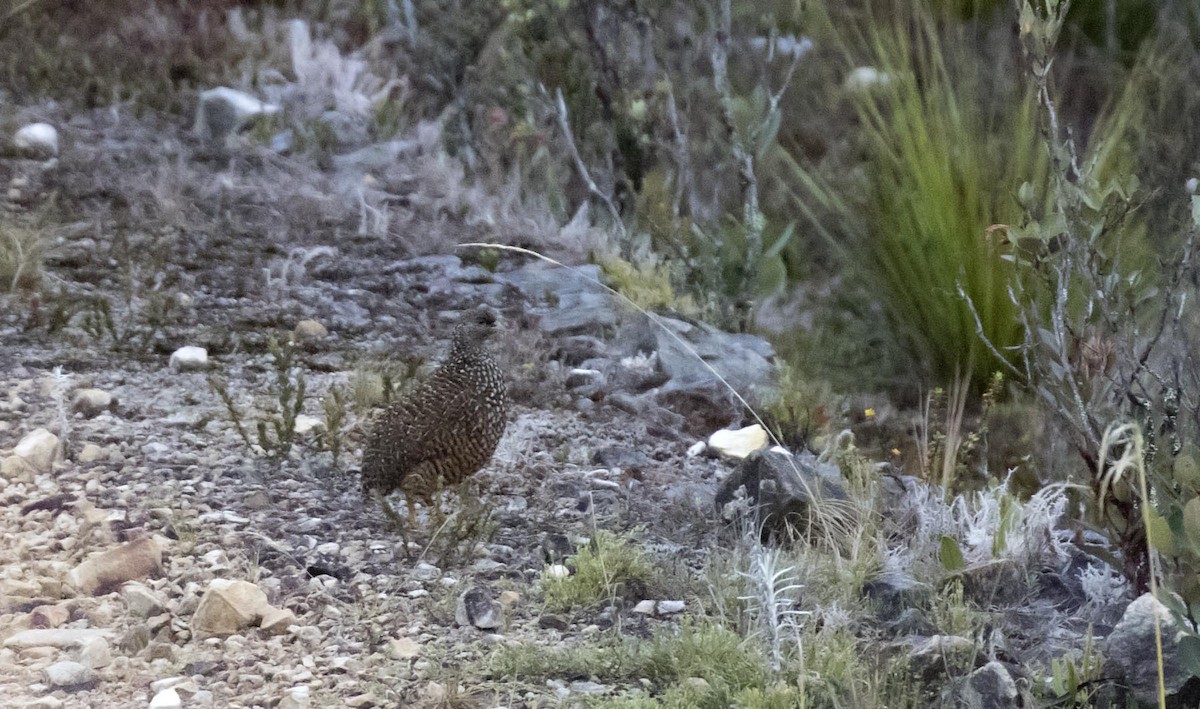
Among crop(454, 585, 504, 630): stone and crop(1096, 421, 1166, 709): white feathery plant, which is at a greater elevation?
crop(1096, 421, 1166, 709): white feathery plant

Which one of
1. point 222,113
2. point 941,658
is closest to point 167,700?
point 941,658

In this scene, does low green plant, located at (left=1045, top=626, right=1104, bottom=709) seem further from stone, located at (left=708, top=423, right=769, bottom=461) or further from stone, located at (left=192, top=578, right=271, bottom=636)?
stone, located at (left=192, top=578, right=271, bottom=636)

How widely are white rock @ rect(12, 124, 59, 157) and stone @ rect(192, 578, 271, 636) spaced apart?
151 inches

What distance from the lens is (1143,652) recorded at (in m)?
2.60

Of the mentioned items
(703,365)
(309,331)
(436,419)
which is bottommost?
(703,365)

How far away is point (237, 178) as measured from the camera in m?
5.99

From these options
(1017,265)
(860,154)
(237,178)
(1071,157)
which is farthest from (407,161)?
(1071,157)

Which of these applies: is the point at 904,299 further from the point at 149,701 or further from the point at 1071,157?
the point at 149,701

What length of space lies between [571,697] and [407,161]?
414 centimetres

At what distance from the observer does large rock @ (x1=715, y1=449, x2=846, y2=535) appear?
333 centimetres

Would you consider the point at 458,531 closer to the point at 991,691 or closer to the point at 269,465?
the point at 269,465

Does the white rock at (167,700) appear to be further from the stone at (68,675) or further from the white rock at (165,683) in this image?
the stone at (68,675)

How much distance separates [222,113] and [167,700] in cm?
461

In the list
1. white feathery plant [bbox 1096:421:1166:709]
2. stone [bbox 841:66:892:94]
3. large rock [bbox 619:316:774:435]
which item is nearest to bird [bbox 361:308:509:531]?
large rock [bbox 619:316:774:435]
